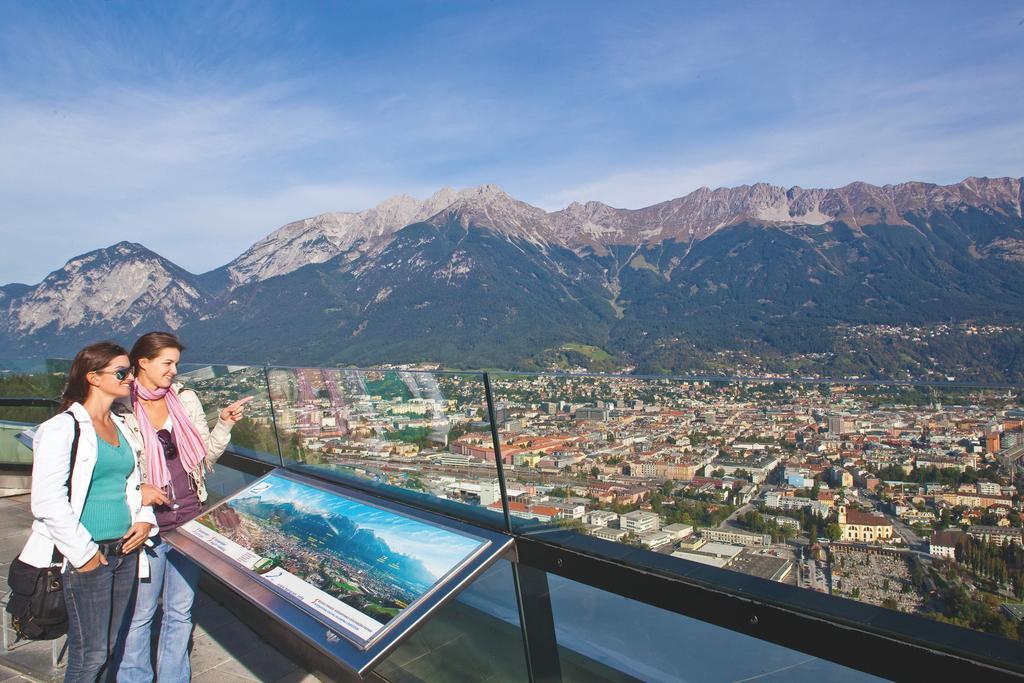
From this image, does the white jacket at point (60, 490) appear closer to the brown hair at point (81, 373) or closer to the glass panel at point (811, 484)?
the brown hair at point (81, 373)

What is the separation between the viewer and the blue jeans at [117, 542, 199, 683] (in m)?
3.06

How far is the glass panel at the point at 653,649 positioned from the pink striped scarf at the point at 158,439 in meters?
1.84

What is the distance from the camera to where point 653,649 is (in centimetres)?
232

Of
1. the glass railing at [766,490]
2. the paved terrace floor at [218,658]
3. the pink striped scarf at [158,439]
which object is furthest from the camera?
the paved terrace floor at [218,658]

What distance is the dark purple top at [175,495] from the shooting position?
3291 mm

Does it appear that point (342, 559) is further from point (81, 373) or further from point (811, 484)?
point (811, 484)

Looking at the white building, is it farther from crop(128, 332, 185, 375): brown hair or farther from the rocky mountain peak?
the rocky mountain peak

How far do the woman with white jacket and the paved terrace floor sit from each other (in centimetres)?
111

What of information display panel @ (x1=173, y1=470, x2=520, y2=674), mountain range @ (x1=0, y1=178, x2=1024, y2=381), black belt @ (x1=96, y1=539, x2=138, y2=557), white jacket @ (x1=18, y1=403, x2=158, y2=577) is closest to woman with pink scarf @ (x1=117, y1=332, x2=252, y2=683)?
information display panel @ (x1=173, y1=470, x2=520, y2=674)

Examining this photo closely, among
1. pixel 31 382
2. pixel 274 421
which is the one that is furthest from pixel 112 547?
pixel 31 382

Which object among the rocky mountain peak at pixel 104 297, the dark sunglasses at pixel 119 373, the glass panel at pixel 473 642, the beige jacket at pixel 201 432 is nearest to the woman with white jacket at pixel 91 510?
the dark sunglasses at pixel 119 373

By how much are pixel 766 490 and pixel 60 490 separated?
2.49 metres

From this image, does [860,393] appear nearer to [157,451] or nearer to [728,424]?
[728,424]

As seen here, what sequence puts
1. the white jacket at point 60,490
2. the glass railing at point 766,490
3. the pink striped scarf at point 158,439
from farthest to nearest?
1. the pink striped scarf at point 158,439
2. the white jacket at point 60,490
3. the glass railing at point 766,490
